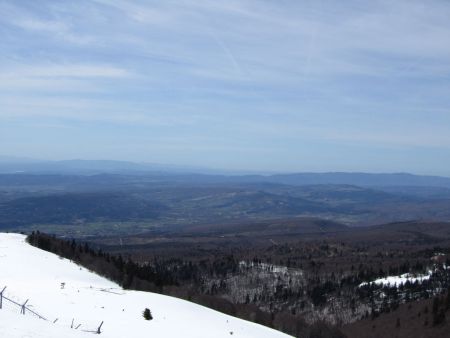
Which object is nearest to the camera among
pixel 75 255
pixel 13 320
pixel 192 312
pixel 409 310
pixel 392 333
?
pixel 13 320

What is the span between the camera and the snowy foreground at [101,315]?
2873 centimetres

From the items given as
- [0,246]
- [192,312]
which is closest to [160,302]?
[192,312]

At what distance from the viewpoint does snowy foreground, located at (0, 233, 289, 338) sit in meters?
28.7

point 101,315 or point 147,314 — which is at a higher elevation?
point 101,315

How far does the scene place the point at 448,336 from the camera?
150m

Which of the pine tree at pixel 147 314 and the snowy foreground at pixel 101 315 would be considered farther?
the pine tree at pixel 147 314

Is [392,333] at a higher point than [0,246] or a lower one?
lower

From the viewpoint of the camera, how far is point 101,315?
39156mm

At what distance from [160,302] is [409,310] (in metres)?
168

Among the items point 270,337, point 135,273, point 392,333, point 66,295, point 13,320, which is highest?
point 13,320

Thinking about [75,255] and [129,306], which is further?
[75,255]

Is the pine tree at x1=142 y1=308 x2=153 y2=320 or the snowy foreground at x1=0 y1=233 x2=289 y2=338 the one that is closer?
the snowy foreground at x1=0 y1=233 x2=289 y2=338

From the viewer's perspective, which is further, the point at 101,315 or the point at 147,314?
the point at 147,314

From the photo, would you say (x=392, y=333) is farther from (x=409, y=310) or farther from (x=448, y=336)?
(x=448, y=336)
